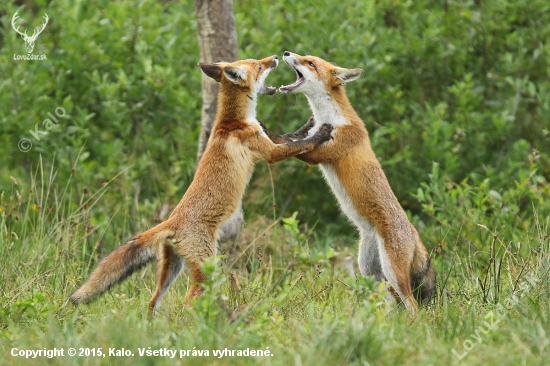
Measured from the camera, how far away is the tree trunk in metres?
8.00

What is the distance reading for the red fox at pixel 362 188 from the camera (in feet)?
21.5

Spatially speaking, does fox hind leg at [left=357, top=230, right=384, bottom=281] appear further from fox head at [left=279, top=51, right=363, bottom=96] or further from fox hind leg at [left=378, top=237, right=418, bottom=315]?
fox head at [left=279, top=51, right=363, bottom=96]

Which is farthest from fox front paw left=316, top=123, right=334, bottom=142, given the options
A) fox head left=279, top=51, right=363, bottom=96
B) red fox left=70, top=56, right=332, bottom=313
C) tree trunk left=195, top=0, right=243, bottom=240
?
tree trunk left=195, top=0, right=243, bottom=240

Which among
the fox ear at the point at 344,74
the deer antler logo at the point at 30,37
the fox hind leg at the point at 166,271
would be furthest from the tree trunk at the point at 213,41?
the deer antler logo at the point at 30,37

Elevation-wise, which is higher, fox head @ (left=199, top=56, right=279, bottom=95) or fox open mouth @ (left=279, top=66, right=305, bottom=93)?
fox head @ (left=199, top=56, right=279, bottom=95)

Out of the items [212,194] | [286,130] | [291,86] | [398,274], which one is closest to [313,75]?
[291,86]

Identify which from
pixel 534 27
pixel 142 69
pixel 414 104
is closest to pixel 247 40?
pixel 142 69

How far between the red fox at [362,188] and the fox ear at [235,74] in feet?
1.51

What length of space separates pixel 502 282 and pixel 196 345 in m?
3.40

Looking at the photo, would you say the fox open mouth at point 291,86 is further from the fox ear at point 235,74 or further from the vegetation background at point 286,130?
the vegetation background at point 286,130

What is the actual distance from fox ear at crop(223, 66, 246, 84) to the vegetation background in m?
1.48

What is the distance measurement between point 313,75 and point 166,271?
99.7 inches

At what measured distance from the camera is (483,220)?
8109 millimetres

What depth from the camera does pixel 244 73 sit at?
22.6 ft
